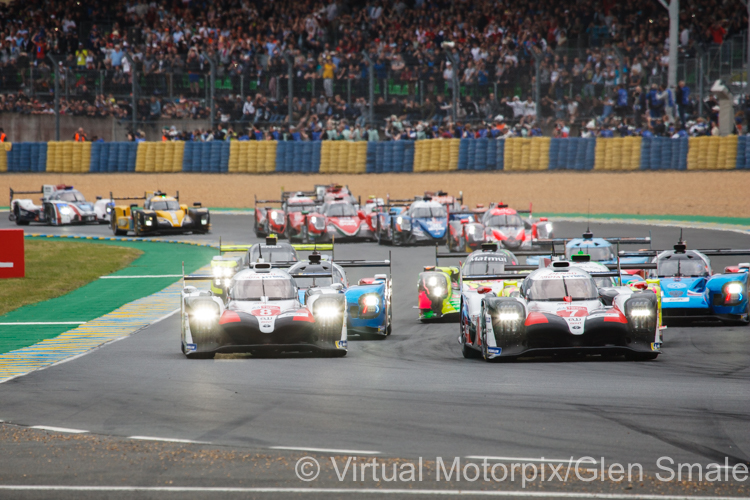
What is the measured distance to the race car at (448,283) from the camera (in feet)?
55.6

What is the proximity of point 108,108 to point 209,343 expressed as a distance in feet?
108

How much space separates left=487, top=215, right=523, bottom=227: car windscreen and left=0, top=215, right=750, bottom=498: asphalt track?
42.4ft

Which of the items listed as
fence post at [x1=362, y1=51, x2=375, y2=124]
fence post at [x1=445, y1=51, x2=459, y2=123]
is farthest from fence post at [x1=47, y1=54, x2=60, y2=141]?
fence post at [x1=445, y1=51, x2=459, y2=123]

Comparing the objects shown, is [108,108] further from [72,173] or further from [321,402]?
[321,402]

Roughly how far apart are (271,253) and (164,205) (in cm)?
1646

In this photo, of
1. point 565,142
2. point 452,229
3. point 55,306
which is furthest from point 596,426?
point 565,142

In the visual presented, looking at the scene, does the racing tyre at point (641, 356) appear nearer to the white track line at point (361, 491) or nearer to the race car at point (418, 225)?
the white track line at point (361, 491)

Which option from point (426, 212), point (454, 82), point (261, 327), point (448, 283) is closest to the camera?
point (261, 327)

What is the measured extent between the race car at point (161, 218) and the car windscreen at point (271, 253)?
15018 millimetres

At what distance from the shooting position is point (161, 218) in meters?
34.7

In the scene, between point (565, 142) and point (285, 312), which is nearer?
point (285, 312)

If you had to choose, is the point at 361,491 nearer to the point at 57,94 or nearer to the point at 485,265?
the point at 485,265

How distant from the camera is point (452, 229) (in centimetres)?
2822

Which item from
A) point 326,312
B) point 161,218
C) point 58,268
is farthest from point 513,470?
point 161,218
